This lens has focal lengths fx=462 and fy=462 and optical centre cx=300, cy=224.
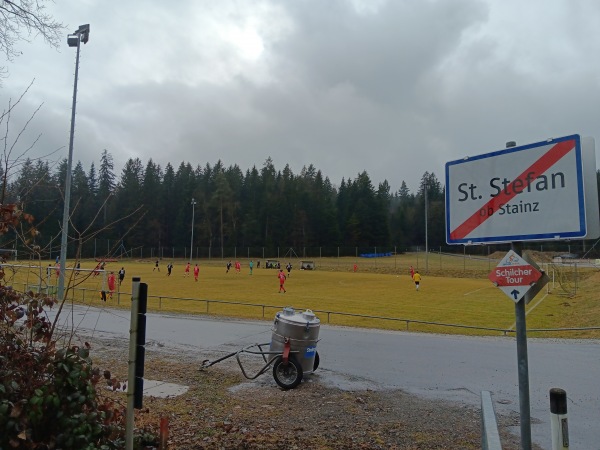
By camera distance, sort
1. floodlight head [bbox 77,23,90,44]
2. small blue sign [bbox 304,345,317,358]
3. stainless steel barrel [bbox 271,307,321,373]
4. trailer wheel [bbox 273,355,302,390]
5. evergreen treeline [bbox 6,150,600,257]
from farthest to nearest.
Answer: evergreen treeline [bbox 6,150,600,257]
floodlight head [bbox 77,23,90,44]
small blue sign [bbox 304,345,317,358]
stainless steel barrel [bbox 271,307,321,373]
trailer wheel [bbox 273,355,302,390]

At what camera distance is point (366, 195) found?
115 meters

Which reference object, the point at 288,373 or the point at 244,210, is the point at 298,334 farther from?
the point at 244,210

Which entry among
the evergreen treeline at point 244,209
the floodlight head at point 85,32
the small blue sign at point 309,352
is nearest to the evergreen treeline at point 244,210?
the evergreen treeline at point 244,209

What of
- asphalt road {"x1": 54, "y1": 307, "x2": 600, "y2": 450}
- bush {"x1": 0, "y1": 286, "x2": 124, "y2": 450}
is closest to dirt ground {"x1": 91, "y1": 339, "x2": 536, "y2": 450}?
asphalt road {"x1": 54, "y1": 307, "x2": 600, "y2": 450}

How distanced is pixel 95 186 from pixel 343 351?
389 ft

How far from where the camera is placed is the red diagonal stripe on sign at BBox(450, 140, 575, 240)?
11.3ft

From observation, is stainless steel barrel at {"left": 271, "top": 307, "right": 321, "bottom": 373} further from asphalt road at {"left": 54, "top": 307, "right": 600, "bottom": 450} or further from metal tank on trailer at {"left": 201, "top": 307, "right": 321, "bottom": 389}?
asphalt road at {"left": 54, "top": 307, "right": 600, "bottom": 450}

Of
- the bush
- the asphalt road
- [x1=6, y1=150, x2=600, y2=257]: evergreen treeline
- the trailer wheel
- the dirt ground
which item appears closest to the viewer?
the bush

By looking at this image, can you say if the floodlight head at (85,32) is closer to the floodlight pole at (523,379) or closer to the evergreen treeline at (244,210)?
the floodlight pole at (523,379)

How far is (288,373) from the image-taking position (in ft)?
26.6

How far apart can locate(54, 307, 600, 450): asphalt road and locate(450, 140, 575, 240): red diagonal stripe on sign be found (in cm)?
342

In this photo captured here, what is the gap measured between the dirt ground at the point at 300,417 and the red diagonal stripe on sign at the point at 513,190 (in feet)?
9.31

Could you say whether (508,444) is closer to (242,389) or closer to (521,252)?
(521,252)

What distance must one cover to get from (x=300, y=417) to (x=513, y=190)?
4.33 metres
